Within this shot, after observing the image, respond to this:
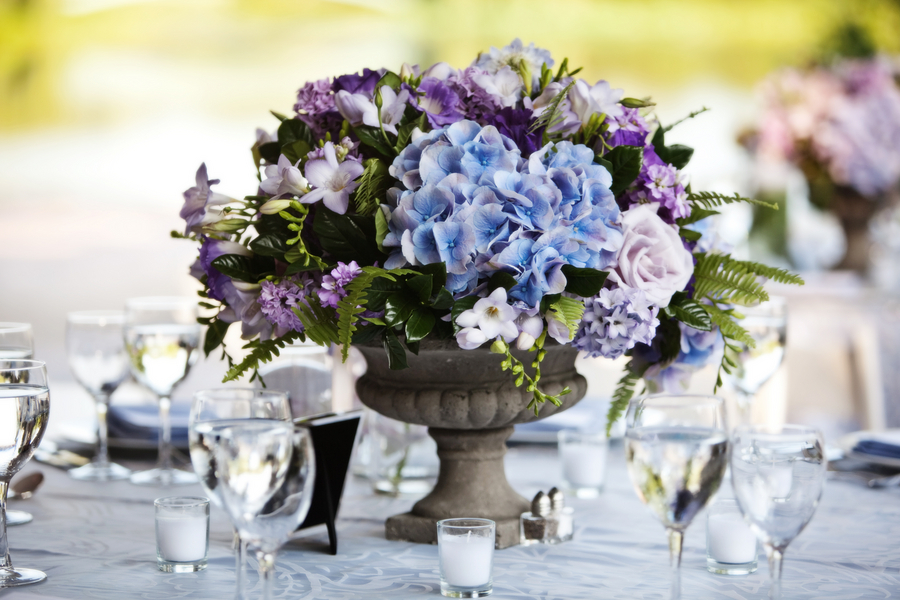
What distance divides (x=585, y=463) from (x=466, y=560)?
0.42 metres

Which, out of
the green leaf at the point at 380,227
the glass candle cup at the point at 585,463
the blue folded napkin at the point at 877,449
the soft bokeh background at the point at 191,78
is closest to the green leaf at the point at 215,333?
the green leaf at the point at 380,227

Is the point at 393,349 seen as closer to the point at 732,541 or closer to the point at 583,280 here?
the point at 583,280

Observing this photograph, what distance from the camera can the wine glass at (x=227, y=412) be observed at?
66 cm

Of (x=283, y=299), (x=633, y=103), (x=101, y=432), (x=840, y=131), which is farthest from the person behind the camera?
(x=840, y=131)

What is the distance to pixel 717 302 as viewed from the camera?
968mm

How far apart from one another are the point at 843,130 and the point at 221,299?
2.56 metres

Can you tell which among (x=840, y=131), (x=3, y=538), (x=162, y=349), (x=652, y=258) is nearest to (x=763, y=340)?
(x=652, y=258)

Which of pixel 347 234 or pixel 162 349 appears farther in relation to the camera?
pixel 162 349

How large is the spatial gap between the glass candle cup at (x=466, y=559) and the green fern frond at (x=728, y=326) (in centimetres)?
31

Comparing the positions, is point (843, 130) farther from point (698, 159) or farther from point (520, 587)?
point (698, 159)

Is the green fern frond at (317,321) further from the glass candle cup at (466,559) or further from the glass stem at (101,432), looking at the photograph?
the glass stem at (101,432)

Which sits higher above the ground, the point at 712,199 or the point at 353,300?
the point at 712,199

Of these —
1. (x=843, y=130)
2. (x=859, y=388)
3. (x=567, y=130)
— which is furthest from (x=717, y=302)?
(x=843, y=130)

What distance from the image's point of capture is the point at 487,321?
0.82 m
